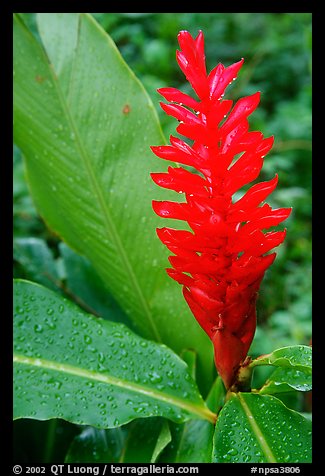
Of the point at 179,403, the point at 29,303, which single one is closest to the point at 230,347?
the point at 179,403

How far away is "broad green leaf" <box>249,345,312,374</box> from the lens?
846 mm

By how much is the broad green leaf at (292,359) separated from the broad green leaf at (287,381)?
0.12 feet

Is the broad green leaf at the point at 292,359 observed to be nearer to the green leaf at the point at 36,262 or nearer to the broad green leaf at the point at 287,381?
the broad green leaf at the point at 287,381

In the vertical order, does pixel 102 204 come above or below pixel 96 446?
above

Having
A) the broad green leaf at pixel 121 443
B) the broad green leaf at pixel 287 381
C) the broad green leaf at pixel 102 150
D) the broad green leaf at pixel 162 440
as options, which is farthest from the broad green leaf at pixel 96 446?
the broad green leaf at pixel 287 381

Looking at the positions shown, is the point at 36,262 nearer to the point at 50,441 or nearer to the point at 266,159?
the point at 50,441

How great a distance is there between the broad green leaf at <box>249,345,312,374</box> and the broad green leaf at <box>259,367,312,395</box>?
0.04 m

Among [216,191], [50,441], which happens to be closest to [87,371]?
[50,441]

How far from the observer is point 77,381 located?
3.28 feet

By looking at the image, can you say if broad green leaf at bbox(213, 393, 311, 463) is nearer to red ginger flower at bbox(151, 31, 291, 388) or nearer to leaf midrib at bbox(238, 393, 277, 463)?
leaf midrib at bbox(238, 393, 277, 463)

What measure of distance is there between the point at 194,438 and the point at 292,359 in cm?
27

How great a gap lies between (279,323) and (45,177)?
35.7 inches

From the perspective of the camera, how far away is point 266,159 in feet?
7.72
